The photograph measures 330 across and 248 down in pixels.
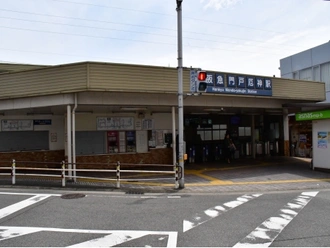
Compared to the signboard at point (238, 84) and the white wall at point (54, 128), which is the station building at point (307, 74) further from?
the white wall at point (54, 128)

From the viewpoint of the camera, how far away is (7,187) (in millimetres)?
10828

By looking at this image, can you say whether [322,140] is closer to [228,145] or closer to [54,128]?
[228,145]

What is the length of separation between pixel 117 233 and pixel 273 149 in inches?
732

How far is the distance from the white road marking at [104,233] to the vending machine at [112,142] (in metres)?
9.34

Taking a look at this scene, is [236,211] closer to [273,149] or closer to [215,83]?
[215,83]

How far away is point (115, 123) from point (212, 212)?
31.1 feet

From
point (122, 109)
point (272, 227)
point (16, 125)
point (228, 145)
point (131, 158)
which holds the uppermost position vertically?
point (122, 109)

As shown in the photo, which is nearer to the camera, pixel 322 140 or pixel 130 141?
pixel 322 140

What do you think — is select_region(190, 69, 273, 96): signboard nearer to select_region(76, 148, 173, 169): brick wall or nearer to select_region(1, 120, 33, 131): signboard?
select_region(76, 148, 173, 169): brick wall

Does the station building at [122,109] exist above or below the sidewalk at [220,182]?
above

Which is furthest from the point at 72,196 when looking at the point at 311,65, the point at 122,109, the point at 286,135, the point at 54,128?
the point at 311,65

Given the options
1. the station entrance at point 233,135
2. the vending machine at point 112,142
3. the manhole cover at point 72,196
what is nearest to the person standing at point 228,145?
the station entrance at point 233,135

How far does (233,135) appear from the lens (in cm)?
2039

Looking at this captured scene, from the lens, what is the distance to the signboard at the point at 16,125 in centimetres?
1481
